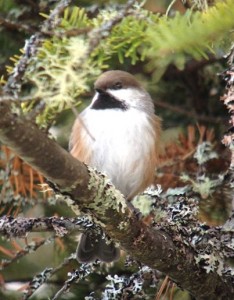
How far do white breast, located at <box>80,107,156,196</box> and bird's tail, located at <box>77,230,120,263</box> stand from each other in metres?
0.28

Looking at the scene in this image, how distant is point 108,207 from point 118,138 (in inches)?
38.4

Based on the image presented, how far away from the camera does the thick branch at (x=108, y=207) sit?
1.13 meters

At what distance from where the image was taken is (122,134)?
8.14 ft

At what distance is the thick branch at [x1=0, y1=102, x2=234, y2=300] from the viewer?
113 cm

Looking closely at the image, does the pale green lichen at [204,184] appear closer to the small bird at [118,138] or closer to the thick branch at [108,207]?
the small bird at [118,138]

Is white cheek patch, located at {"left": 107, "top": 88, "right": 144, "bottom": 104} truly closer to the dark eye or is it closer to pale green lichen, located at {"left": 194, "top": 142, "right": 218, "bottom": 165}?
the dark eye

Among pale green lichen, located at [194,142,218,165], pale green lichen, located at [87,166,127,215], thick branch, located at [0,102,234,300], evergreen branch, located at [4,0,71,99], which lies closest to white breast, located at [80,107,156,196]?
pale green lichen, located at [194,142,218,165]

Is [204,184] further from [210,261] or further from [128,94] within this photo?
[210,261]

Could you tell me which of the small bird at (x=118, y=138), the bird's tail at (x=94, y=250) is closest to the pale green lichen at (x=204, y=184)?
the small bird at (x=118, y=138)

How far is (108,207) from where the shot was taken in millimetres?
1509

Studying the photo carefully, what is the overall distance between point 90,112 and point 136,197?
0.35 m

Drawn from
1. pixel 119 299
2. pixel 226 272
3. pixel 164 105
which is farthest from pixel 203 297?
pixel 164 105

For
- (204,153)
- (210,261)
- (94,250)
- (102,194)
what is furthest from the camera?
(204,153)

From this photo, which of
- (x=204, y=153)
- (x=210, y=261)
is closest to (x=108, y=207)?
(x=210, y=261)
